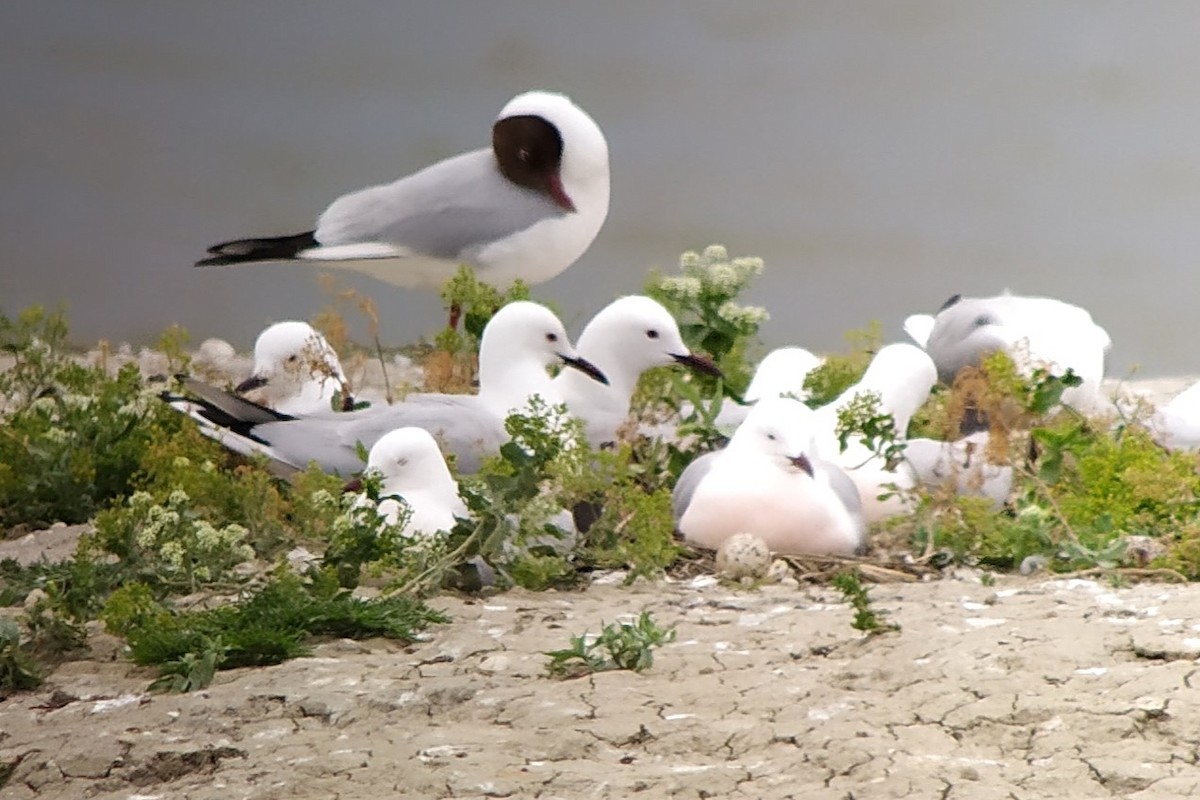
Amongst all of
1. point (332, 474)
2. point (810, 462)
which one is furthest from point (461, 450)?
point (810, 462)

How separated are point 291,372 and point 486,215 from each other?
135 cm

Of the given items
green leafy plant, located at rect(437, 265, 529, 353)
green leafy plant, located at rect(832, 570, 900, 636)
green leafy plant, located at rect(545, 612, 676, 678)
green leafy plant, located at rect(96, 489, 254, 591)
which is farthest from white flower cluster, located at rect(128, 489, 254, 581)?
green leafy plant, located at rect(437, 265, 529, 353)

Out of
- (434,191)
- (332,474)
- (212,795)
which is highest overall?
(434,191)

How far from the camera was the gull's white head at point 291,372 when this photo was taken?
5582mm

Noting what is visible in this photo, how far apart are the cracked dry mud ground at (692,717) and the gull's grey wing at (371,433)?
1.20 meters

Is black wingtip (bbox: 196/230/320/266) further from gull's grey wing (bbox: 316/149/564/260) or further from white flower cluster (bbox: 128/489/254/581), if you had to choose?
white flower cluster (bbox: 128/489/254/581)

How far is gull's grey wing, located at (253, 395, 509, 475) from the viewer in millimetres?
4773

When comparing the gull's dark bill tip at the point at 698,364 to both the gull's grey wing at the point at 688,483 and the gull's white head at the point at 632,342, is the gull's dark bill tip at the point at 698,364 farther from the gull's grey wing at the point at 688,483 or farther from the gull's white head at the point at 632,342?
the gull's grey wing at the point at 688,483

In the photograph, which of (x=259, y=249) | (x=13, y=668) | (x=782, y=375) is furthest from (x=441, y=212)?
(x=13, y=668)

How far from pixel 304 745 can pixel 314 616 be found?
2.19 feet

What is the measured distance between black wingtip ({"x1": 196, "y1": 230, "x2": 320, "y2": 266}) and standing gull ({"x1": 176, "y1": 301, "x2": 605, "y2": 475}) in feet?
6.22

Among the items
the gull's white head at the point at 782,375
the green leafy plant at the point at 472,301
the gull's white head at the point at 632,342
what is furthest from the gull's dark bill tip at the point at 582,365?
the green leafy plant at the point at 472,301

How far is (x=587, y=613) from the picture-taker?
3.79 meters

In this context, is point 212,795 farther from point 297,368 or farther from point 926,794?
point 297,368
